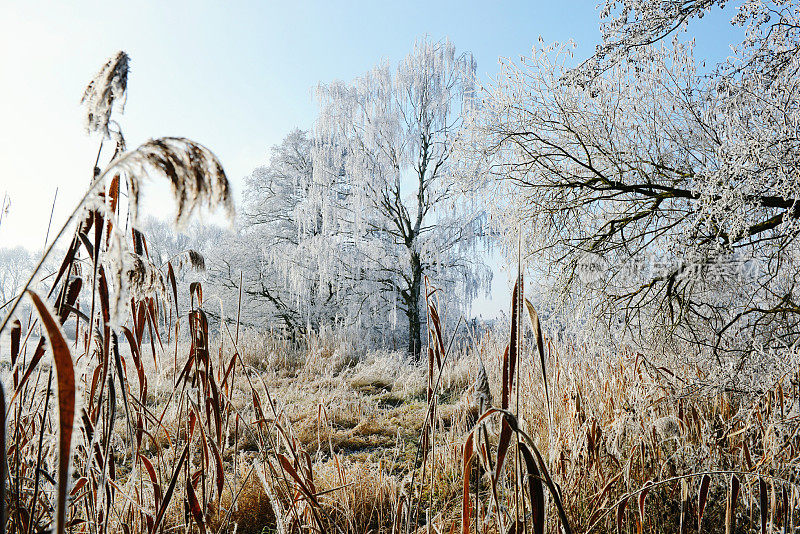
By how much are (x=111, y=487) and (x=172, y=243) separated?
1903 cm

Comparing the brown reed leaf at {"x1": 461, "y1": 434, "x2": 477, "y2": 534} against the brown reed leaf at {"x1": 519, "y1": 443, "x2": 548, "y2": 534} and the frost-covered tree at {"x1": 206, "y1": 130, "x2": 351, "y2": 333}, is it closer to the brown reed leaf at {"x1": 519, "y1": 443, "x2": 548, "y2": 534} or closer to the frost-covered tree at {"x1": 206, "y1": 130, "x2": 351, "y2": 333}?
the brown reed leaf at {"x1": 519, "y1": 443, "x2": 548, "y2": 534}

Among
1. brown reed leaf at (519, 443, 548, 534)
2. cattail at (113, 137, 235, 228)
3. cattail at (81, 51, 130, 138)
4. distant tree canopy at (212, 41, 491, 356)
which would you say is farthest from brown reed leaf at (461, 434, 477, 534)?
distant tree canopy at (212, 41, 491, 356)

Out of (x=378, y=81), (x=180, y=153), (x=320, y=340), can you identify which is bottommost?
(x=320, y=340)

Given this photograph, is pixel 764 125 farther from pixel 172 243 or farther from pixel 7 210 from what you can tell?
pixel 172 243

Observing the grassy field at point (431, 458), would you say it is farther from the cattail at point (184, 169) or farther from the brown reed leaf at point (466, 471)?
the cattail at point (184, 169)

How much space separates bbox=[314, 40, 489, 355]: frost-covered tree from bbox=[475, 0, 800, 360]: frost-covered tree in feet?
15.0

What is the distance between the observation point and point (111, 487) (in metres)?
1.04

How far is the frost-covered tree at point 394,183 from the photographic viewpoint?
8.62 metres

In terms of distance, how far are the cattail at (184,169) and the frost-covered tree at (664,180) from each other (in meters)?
2.46

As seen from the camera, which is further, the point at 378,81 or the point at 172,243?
the point at 172,243

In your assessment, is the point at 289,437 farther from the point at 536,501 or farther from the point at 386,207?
the point at 386,207

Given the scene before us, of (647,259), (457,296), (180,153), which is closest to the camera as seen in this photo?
(180,153)

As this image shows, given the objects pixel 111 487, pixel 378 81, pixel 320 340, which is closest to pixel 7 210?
pixel 111 487

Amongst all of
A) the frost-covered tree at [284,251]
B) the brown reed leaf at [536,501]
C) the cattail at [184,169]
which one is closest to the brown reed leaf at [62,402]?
the cattail at [184,169]
